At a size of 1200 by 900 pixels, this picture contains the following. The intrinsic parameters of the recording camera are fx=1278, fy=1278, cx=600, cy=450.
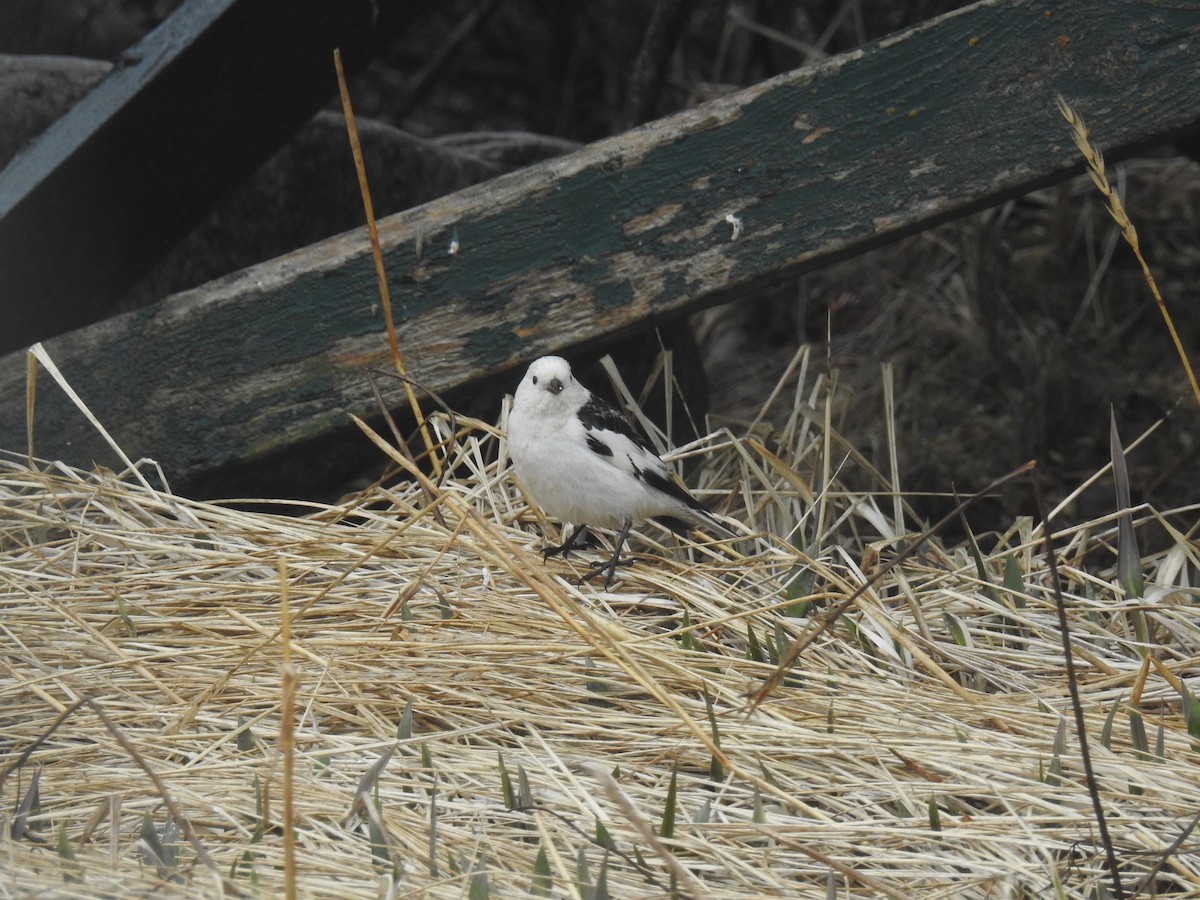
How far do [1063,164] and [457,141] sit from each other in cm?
292

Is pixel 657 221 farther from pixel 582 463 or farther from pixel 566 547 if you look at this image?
pixel 566 547

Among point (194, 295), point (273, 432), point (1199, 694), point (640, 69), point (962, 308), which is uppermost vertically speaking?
point (640, 69)

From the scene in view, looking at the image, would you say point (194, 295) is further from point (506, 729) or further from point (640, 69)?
point (640, 69)

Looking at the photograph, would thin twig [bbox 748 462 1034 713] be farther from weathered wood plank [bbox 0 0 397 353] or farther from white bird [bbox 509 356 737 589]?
weathered wood plank [bbox 0 0 397 353]

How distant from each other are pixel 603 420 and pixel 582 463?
179 mm

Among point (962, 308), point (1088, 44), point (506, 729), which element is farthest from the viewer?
point (962, 308)

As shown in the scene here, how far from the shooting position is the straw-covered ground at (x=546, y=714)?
1.72 metres

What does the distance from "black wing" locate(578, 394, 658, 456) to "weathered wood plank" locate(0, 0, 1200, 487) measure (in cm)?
29

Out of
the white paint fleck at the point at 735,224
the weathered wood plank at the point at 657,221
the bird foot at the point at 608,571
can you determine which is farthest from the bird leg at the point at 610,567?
the white paint fleck at the point at 735,224

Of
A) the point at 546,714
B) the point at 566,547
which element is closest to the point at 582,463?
the point at 566,547

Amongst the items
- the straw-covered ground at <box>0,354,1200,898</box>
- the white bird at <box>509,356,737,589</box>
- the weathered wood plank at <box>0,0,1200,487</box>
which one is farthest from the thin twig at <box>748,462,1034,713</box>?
the weathered wood plank at <box>0,0,1200,487</box>

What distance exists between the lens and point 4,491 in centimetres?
290

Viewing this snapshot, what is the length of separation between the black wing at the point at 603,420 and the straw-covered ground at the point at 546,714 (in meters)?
0.32

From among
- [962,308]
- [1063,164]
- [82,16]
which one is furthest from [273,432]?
[962,308]
